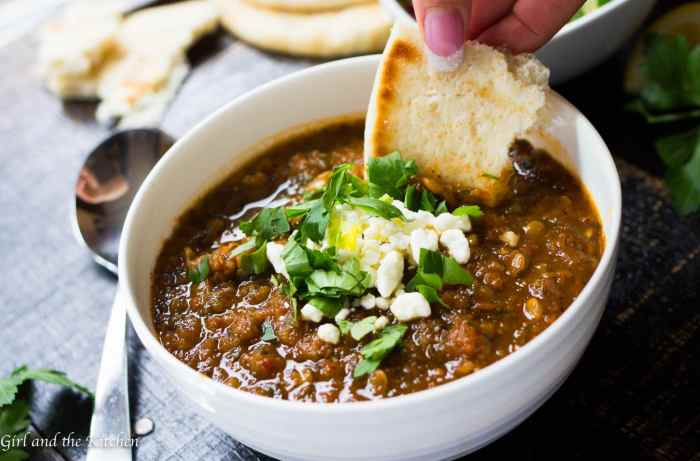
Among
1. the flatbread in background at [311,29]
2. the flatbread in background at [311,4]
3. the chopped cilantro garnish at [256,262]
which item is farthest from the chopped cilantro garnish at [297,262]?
the flatbread in background at [311,4]

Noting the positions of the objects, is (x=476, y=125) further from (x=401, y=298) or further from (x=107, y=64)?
(x=107, y=64)

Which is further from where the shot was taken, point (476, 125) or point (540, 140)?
point (540, 140)

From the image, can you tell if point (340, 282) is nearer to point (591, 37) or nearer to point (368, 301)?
point (368, 301)

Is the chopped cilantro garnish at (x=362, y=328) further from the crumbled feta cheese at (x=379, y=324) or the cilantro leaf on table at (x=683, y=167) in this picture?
the cilantro leaf on table at (x=683, y=167)

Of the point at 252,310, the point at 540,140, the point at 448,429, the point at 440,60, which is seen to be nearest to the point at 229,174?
the point at 252,310

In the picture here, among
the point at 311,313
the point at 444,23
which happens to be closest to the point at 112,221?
the point at 311,313

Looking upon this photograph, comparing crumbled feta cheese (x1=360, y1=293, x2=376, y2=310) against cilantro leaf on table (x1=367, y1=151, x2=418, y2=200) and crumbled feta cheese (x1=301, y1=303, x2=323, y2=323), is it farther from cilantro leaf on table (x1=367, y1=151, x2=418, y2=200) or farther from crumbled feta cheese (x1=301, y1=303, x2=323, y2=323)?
cilantro leaf on table (x1=367, y1=151, x2=418, y2=200)
